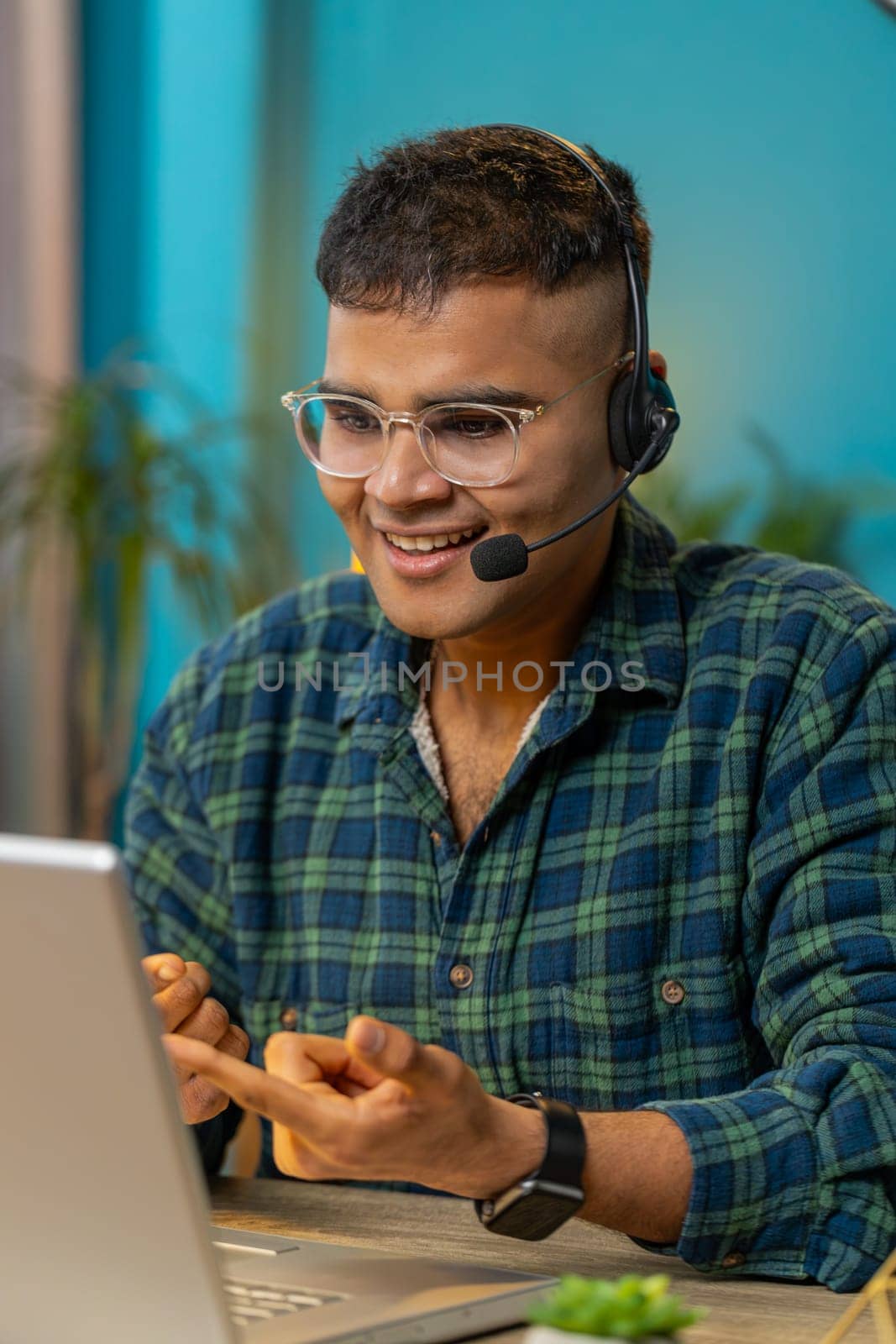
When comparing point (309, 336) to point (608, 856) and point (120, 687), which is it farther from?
point (608, 856)

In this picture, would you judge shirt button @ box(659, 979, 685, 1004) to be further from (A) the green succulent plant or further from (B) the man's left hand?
(A) the green succulent plant

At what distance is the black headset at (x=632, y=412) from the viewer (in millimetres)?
1323

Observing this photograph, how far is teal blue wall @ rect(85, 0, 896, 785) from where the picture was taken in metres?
2.43

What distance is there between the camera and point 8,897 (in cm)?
60

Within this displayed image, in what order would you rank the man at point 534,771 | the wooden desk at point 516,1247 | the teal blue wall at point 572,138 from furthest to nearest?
the teal blue wall at point 572,138 < the man at point 534,771 < the wooden desk at point 516,1247

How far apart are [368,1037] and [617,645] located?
2.40 feet

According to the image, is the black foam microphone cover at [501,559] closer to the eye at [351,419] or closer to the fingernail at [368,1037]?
the eye at [351,419]

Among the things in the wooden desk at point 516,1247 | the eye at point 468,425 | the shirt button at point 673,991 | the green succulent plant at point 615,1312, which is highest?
the eye at point 468,425

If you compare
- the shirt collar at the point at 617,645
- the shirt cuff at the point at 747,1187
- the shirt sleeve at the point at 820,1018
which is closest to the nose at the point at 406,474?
the shirt collar at the point at 617,645

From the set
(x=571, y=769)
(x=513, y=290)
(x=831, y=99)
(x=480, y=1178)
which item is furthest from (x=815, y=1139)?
(x=831, y=99)

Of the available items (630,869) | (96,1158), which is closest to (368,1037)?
(96,1158)

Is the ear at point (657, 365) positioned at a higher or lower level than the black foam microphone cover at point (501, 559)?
higher

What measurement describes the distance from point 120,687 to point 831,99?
1.73 meters

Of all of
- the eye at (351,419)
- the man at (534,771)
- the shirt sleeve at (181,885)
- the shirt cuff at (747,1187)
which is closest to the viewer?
the shirt cuff at (747,1187)
